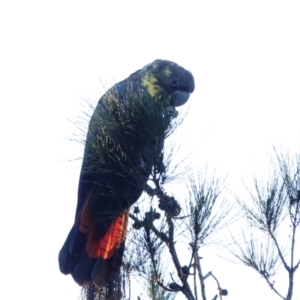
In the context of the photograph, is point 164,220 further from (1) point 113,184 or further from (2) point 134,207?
(1) point 113,184

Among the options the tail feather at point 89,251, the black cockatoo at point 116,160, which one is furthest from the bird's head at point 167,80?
the tail feather at point 89,251

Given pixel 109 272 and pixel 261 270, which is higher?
pixel 109 272

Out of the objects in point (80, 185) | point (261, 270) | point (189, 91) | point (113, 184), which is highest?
point (189, 91)

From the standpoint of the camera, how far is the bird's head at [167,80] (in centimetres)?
427

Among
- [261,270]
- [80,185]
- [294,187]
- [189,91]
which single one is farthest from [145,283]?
[189,91]

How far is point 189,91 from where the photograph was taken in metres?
4.27

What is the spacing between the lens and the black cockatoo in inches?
103

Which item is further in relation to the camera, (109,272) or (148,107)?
(109,272)

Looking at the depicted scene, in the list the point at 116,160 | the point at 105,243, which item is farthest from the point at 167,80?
the point at 116,160

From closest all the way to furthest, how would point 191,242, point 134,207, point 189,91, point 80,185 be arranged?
1. point 191,242
2. point 134,207
3. point 80,185
4. point 189,91

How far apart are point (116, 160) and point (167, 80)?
5.74ft

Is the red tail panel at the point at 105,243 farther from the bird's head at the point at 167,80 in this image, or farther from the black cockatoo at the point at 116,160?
the bird's head at the point at 167,80

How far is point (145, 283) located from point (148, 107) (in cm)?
69

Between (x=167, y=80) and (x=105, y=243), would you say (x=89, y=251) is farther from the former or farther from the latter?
(x=167, y=80)
